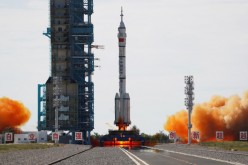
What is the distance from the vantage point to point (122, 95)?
13588 cm

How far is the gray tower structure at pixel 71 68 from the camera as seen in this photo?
152 metres

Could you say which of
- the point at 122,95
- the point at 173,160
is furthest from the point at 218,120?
the point at 173,160

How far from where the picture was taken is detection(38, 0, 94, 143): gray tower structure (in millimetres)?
152125

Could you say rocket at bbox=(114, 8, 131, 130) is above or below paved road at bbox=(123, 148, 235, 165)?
above

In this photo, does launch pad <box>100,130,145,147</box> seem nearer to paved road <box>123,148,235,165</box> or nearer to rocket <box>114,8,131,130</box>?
rocket <box>114,8,131,130</box>

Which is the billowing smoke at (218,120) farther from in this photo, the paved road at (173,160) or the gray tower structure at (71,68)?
the paved road at (173,160)

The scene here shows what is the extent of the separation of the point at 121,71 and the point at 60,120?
83.0 feet


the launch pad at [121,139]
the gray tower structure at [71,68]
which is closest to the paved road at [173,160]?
the launch pad at [121,139]

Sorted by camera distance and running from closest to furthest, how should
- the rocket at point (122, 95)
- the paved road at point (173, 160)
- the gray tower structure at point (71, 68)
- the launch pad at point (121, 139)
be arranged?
the paved road at point (173, 160), the launch pad at point (121, 139), the rocket at point (122, 95), the gray tower structure at point (71, 68)

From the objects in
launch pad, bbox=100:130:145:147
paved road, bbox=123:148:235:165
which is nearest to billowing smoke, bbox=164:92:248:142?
launch pad, bbox=100:130:145:147

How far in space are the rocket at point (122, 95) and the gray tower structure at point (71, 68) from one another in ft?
56.0

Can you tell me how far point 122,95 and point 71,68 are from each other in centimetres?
2311

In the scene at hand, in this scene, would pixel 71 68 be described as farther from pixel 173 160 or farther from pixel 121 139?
pixel 173 160

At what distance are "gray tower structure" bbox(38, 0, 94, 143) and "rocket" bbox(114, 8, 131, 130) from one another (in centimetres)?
1707
